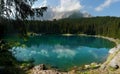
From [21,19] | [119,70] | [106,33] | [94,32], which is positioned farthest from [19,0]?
[94,32]

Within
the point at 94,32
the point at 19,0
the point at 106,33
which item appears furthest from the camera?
the point at 94,32

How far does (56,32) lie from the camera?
593ft

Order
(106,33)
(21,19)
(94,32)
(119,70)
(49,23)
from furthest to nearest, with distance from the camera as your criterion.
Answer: (49,23) → (94,32) → (106,33) → (119,70) → (21,19)

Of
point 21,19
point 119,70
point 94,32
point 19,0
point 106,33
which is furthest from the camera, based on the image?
point 94,32

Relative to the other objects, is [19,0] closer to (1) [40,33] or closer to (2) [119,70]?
(2) [119,70]

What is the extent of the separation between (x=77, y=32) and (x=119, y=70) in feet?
497

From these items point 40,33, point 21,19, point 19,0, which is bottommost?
point 40,33

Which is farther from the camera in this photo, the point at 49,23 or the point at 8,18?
the point at 49,23

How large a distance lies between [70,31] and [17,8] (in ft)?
541

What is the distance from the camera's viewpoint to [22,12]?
49.1 ft

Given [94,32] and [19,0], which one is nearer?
[19,0]

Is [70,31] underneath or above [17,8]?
underneath

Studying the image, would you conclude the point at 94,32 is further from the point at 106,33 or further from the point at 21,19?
the point at 21,19

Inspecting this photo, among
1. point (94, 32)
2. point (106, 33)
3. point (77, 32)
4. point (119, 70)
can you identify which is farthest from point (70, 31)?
point (119, 70)
